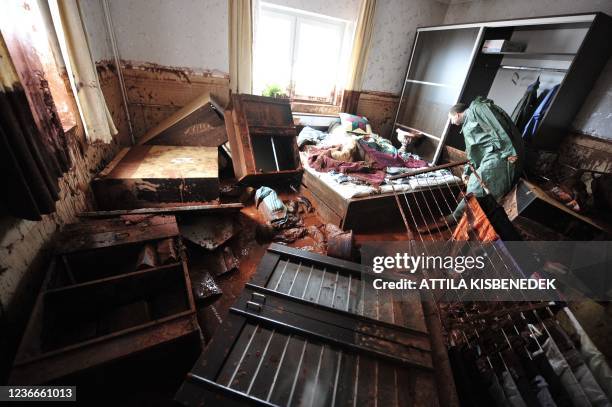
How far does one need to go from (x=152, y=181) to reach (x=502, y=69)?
209 inches

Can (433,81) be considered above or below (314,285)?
above

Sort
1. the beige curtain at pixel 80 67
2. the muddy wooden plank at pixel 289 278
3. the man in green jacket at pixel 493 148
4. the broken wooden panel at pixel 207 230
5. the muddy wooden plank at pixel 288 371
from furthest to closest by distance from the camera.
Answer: the man in green jacket at pixel 493 148 → the broken wooden panel at pixel 207 230 → the beige curtain at pixel 80 67 → the muddy wooden plank at pixel 289 278 → the muddy wooden plank at pixel 288 371

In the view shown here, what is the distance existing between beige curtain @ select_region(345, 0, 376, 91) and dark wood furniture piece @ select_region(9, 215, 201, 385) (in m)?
4.24

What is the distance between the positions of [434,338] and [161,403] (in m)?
1.56

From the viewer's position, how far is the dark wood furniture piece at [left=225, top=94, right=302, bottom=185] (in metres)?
3.38

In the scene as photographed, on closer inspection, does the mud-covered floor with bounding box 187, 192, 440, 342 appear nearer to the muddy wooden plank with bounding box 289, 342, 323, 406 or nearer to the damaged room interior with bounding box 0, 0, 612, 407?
the damaged room interior with bounding box 0, 0, 612, 407

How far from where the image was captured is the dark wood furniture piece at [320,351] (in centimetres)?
106

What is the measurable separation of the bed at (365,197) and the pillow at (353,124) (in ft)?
4.46

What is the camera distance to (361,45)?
4582 millimetres

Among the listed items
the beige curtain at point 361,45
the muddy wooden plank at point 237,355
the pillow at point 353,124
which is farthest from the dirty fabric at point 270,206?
the beige curtain at point 361,45

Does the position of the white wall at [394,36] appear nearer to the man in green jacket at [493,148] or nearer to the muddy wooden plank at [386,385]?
the man in green jacket at [493,148]

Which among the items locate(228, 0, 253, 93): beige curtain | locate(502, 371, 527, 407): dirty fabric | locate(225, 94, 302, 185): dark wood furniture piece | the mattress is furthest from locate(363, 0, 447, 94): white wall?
locate(502, 371, 527, 407): dirty fabric

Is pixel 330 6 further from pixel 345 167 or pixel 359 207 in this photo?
pixel 359 207

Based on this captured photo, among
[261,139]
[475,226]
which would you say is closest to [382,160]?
[261,139]
